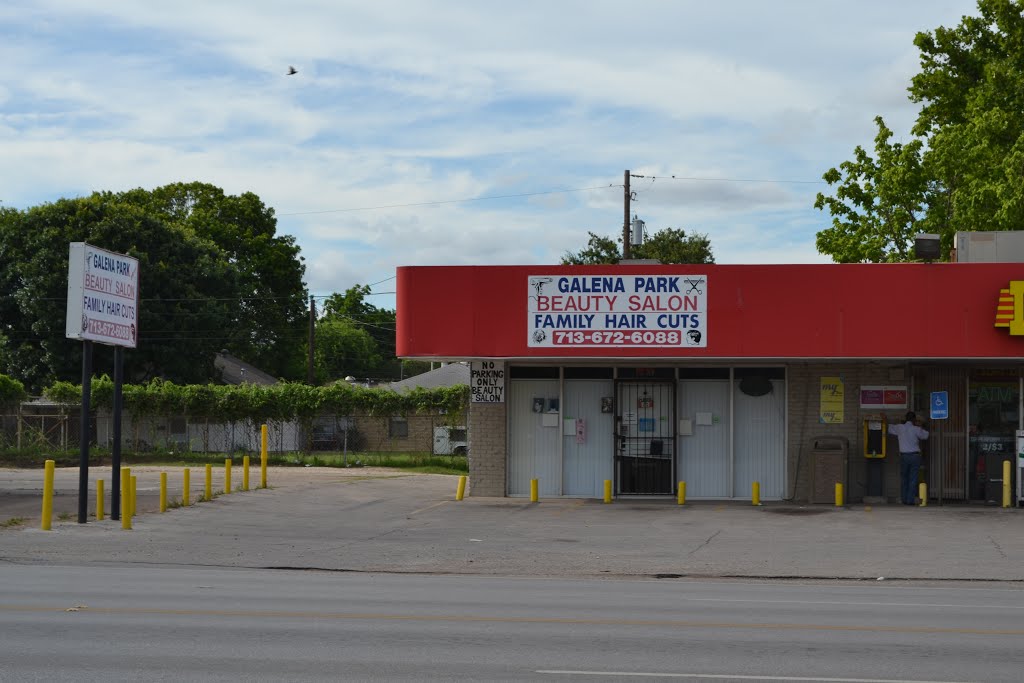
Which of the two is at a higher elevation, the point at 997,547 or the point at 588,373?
the point at 588,373

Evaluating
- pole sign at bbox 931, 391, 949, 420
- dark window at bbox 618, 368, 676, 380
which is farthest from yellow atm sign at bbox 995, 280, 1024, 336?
dark window at bbox 618, 368, 676, 380

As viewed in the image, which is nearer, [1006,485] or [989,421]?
[1006,485]

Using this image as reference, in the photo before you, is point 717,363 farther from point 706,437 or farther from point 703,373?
point 706,437

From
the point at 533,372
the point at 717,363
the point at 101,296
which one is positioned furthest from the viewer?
the point at 533,372

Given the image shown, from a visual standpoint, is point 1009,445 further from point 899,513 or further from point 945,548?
point 945,548

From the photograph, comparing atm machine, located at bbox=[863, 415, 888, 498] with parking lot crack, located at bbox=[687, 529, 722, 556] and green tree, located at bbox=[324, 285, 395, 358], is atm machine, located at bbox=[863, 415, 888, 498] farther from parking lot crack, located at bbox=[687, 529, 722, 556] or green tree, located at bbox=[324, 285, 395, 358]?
green tree, located at bbox=[324, 285, 395, 358]

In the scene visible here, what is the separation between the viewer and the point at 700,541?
19438mm

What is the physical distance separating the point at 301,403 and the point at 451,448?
19.6 feet

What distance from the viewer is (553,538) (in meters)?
19.8

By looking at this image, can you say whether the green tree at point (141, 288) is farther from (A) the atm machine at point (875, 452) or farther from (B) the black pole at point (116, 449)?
(A) the atm machine at point (875, 452)

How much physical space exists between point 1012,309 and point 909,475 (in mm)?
3700

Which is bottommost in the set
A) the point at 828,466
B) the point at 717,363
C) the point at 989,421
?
the point at 828,466

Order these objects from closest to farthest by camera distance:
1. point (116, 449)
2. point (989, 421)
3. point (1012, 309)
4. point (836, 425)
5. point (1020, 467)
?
point (116, 449)
point (1012, 309)
point (1020, 467)
point (989, 421)
point (836, 425)

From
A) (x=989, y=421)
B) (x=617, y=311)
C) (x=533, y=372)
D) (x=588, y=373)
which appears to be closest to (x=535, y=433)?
(x=533, y=372)
